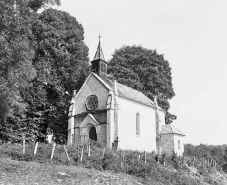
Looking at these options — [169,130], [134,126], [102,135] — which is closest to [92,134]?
[102,135]

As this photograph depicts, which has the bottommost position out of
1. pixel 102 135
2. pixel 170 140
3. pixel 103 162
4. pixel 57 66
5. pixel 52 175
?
pixel 52 175

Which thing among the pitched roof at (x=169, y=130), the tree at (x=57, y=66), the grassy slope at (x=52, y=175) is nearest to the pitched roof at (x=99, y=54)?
the tree at (x=57, y=66)

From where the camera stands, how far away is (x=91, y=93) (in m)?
32.3

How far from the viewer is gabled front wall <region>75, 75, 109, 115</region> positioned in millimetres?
30953

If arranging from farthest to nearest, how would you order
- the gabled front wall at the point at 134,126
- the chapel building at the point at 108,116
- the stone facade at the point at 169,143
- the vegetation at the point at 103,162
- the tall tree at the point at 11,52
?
the stone facade at the point at 169,143 → the gabled front wall at the point at 134,126 → the chapel building at the point at 108,116 → the vegetation at the point at 103,162 → the tall tree at the point at 11,52

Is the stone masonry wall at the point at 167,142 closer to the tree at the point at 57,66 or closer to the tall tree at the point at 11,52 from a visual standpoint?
the tree at the point at 57,66

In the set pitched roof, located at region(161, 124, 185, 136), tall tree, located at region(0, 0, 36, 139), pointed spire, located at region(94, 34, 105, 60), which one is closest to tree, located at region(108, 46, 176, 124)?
pitched roof, located at region(161, 124, 185, 136)

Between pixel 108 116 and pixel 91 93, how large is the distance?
403 centimetres

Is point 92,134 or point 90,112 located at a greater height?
point 90,112

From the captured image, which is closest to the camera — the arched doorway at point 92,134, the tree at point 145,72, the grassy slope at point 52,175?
the grassy slope at point 52,175

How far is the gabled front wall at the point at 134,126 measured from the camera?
99.4ft

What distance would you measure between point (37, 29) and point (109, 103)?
10.5 m

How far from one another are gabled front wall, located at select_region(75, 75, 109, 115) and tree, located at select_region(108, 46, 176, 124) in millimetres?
12769

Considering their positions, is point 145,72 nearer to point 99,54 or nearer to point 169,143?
point 99,54
